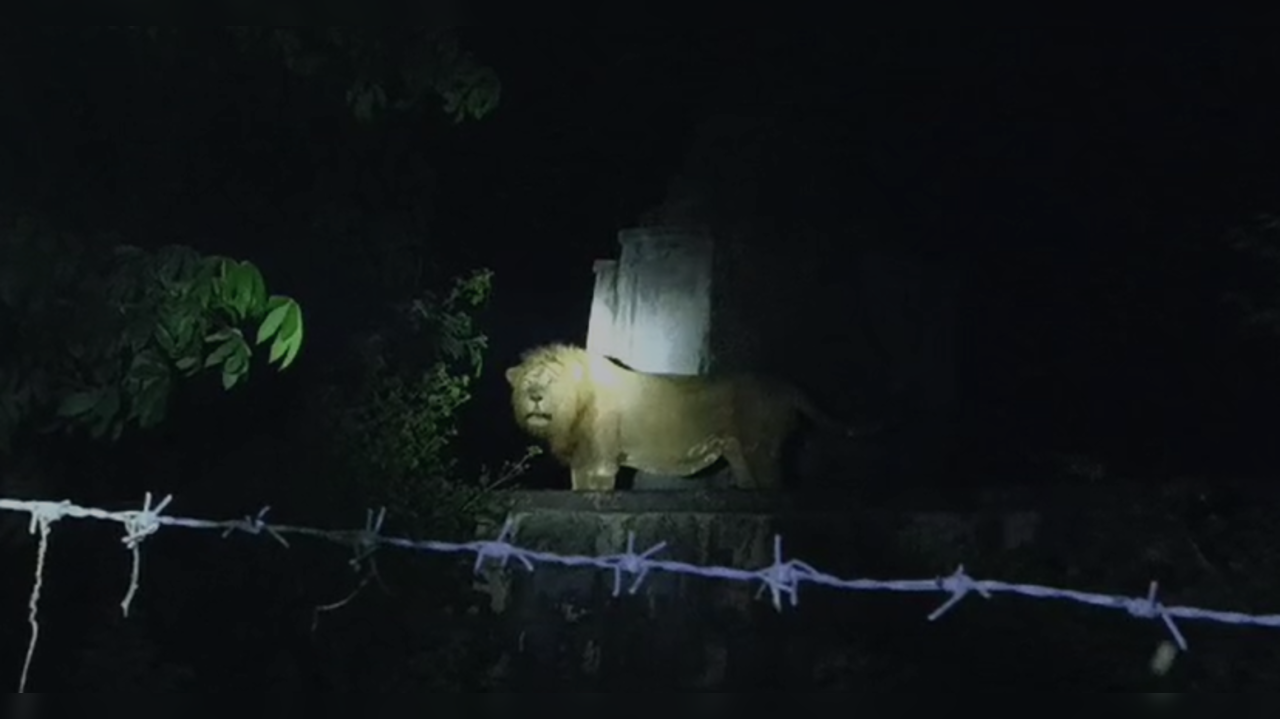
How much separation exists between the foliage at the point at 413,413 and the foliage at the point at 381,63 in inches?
125

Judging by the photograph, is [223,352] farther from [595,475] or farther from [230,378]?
[595,475]

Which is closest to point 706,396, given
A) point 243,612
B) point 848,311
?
point 848,311

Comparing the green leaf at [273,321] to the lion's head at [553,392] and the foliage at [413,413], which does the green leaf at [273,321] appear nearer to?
the foliage at [413,413]

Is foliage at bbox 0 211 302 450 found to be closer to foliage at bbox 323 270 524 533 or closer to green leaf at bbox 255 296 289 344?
green leaf at bbox 255 296 289 344

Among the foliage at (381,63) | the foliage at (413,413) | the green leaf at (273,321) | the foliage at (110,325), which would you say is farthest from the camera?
the foliage at (413,413)

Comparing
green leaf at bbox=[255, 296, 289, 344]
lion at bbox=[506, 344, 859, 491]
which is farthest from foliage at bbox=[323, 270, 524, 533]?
→ green leaf at bbox=[255, 296, 289, 344]

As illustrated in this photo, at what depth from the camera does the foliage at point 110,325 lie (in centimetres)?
443

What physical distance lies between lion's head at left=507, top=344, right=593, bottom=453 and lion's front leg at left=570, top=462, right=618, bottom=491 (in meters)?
0.17

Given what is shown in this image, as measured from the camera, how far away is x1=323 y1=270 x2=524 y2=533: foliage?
839 centimetres

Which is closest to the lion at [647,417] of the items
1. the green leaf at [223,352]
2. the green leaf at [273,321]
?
the green leaf at [223,352]

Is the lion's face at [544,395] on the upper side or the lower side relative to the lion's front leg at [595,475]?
upper

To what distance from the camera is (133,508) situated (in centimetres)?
727

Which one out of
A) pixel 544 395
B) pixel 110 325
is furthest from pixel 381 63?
pixel 544 395

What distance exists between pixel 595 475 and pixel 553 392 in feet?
1.82
